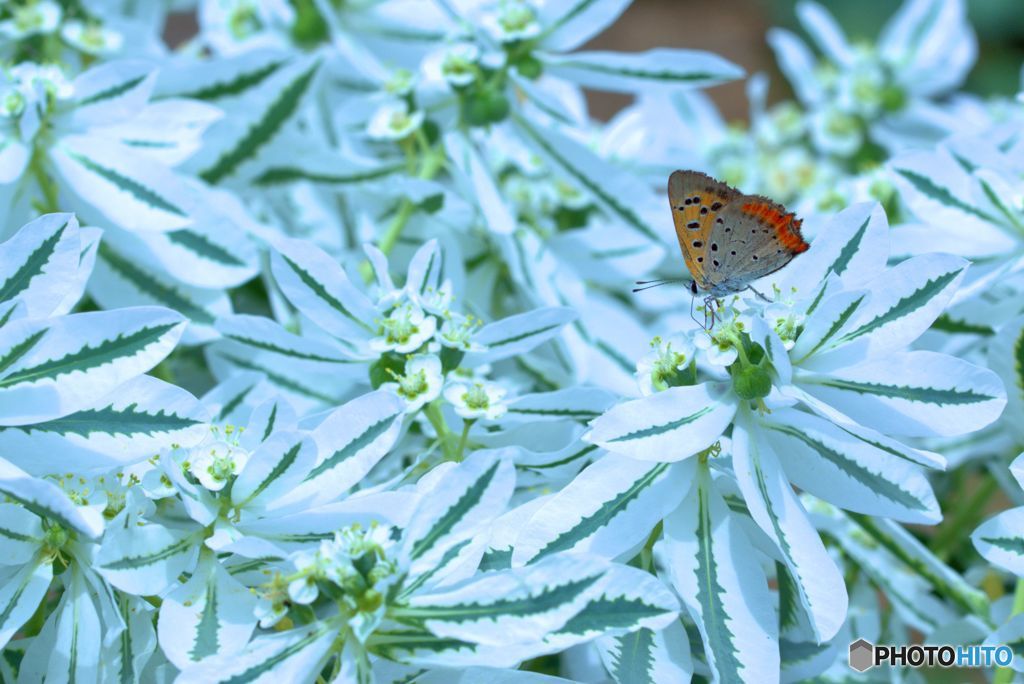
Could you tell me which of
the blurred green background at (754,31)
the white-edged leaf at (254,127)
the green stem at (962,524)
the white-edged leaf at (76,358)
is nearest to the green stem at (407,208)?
the white-edged leaf at (254,127)

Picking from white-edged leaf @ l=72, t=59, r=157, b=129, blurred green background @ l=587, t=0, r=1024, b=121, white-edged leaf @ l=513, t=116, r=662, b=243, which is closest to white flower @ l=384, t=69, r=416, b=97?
white-edged leaf @ l=513, t=116, r=662, b=243

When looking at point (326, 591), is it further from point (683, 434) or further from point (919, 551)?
point (919, 551)

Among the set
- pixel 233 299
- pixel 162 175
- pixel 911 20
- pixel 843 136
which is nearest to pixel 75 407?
pixel 162 175

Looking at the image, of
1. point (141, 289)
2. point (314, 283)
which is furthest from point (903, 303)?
point (141, 289)

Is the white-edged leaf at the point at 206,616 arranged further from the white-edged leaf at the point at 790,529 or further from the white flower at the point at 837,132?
the white flower at the point at 837,132

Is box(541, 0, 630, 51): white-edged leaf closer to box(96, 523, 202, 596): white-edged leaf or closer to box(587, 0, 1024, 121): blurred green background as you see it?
box(96, 523, 202, 596): white-edged leaf

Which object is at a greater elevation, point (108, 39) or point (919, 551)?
point (108, 39)

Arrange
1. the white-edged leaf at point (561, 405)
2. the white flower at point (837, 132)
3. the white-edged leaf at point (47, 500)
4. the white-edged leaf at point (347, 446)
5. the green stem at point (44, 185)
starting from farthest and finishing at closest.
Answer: the white flower at point (837, 132), the green stem at point (44, 185), the white-edged leaf at point (561, 405), the white-edged leaf at point (347, 446), the white-edged leaf at point (47, 500)
